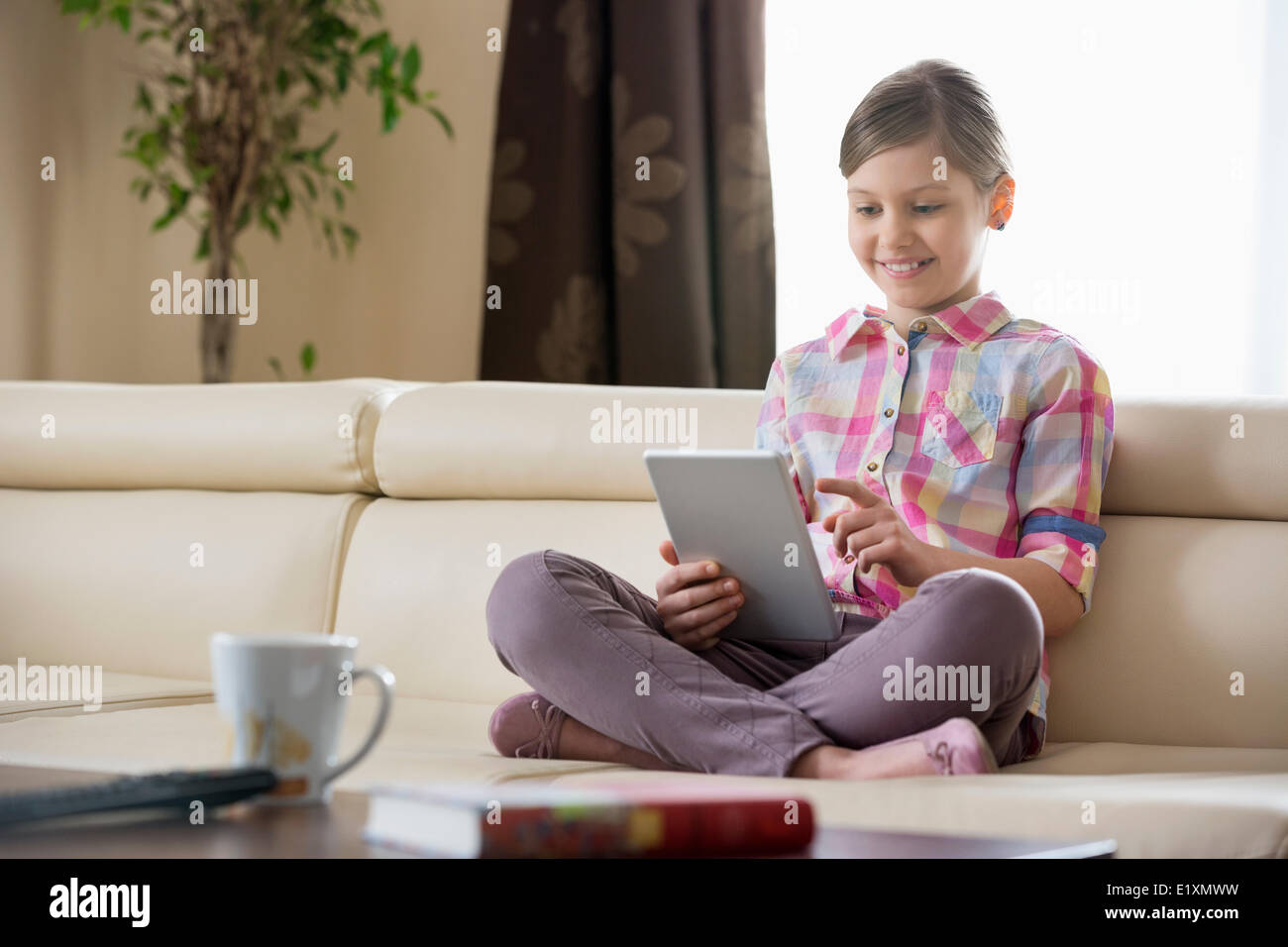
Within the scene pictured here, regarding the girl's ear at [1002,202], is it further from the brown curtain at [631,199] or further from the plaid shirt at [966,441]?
the brown curtain at [631,199]

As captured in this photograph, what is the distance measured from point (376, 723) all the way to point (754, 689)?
0.52 metres

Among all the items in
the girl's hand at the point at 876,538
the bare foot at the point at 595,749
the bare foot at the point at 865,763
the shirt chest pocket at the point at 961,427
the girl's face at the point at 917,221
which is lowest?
the bare foot at the point at 595,749

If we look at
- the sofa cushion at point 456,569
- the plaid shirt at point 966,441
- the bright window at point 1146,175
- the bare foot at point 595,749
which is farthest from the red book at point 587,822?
the bright window at point 1146,175

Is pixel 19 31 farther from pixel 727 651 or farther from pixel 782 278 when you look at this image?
pixel 727 651

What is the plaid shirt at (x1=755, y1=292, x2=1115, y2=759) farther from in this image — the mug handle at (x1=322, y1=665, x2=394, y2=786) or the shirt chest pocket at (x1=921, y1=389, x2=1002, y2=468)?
the mug handle at (x1=322, y1=665, x2=394, y2=786)

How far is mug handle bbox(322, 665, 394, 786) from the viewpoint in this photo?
66 cm

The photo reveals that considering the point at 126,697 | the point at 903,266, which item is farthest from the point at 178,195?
the point at 903,266

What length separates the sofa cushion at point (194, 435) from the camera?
1771mm

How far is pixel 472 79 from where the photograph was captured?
104 inches

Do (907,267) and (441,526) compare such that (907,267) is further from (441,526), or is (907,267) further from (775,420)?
(441,526)

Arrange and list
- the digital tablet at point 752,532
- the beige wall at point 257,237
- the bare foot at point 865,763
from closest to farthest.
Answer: the bare foot at point 865,763, the digital tablet at point 752,532, the beige wall at point 257,237

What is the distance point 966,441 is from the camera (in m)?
1.36

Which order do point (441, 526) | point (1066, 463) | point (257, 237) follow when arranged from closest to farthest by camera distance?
point (1066, 463), point (441, 526), point (257, 237)
